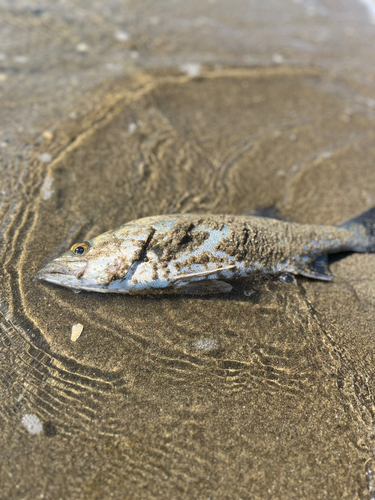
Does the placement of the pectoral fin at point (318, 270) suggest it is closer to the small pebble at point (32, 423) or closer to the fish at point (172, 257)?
the fish at point (172, 257)

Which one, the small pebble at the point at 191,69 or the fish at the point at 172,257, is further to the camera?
the small pebble at the point at 191,69

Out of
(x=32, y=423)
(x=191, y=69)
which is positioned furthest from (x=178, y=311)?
(x=191, y=69)

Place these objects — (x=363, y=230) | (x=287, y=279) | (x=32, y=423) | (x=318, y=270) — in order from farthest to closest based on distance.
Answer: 1. (x=363, y=230)
2. (x=318, y=270)
3. (x=287, y=279)
4. (x=32, y=423)

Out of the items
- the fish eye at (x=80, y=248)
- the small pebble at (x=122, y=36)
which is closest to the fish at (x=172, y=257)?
the fish eye at (x=80, y=248)

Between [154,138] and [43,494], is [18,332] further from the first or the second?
[154,138]

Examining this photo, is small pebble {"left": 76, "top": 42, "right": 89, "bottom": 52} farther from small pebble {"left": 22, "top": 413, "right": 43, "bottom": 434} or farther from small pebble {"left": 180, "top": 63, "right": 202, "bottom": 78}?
small pebble {"left": 22, "top": 413, "right": 43, "bottom": 434}

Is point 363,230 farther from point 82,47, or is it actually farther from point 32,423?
point 82,47
